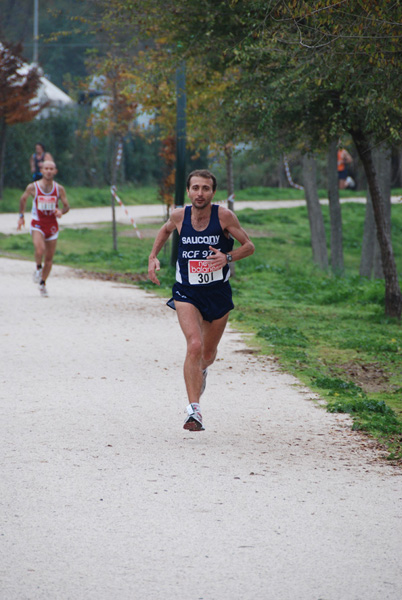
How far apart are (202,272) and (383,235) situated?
7021mm

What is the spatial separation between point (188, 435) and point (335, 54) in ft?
11.6

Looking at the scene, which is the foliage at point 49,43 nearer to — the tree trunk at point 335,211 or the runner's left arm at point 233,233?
the tree trunk at point 335,211

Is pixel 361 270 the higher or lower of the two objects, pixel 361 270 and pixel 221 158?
the lower

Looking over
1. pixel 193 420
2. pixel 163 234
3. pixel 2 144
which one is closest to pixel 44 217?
pixel 163 234

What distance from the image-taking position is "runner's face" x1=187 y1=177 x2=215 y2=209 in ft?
23.3

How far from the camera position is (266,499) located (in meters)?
5.41

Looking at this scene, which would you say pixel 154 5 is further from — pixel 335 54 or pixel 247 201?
pixel 247 201

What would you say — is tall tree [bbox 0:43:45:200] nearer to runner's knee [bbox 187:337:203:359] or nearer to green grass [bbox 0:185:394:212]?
green grass [bbox 0:185:394:212]

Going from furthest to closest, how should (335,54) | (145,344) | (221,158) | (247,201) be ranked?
(247,201)
(221,158)
(145,344)
(335,54)

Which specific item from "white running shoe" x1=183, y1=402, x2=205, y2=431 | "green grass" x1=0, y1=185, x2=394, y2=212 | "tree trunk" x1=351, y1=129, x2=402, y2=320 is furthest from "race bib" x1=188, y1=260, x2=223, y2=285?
"green grass" x1=0, y1=185, x2=394, y2=212

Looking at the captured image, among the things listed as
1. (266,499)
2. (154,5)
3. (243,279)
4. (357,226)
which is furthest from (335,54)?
(357,226)

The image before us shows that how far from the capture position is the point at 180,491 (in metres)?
5.50

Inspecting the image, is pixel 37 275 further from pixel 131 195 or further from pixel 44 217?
pixel 131 195

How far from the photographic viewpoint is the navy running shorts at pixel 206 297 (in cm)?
727
